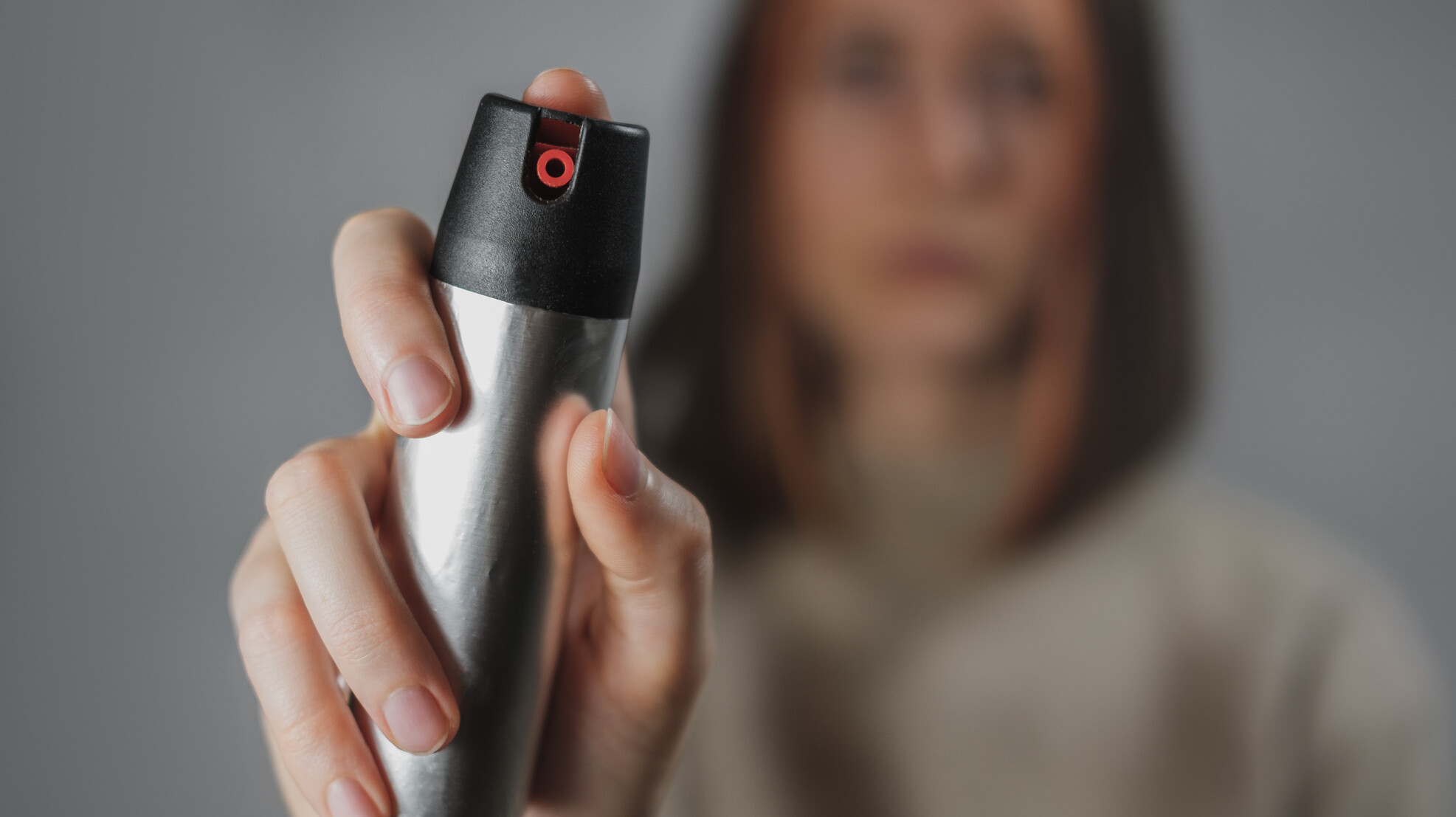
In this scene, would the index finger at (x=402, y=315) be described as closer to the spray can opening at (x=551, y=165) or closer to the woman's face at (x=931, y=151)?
the spray can opening at (x=551, y=165)

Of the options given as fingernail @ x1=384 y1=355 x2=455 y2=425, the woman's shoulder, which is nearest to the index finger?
fingernail @ x1=384 y1=355 x2=455 y2=425

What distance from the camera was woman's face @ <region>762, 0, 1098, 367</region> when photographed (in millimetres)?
864

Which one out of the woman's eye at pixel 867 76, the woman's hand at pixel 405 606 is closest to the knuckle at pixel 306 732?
the woman's hand at pixel 405 606

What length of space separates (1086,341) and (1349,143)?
0.96 feet

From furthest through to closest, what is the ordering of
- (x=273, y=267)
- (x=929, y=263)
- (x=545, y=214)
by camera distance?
1. (x=929, y=263)
2. (x=273, y=267)
3. (x=545, y=214)

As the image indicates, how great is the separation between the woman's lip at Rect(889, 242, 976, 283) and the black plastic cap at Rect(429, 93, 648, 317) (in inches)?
26.3

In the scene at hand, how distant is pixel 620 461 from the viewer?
0.29m

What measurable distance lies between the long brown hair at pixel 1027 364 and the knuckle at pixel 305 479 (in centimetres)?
60

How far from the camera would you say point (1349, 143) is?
0.83m

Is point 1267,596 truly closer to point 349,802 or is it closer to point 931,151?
point 931,151

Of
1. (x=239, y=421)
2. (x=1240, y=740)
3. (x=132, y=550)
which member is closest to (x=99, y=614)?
(x=132, y=550)

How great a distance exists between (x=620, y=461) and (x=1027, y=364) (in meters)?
0.79

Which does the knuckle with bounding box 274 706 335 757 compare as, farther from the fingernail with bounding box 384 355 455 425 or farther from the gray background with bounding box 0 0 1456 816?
the gray background with bounding box 0 0 1456 816

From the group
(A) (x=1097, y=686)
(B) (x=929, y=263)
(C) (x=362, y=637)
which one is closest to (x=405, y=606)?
(C) (x=362, y=637)
